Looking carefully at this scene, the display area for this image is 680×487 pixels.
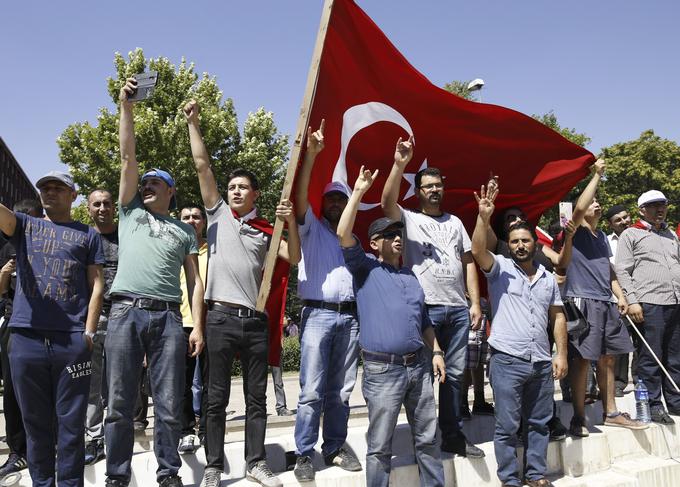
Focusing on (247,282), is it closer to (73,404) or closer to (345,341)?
(345,341)

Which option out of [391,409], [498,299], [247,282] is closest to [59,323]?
[247,282]

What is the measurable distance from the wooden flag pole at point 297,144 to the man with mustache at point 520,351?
1.53m

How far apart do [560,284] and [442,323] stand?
6.03ft

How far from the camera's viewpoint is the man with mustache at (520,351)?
449 centimetres

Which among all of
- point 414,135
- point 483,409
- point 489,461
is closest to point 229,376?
point 489,461

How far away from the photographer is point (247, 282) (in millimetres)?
4203

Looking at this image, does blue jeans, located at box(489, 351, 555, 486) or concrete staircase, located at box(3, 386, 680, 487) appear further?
blue jeans, located at box(489, 351, 555, 486)

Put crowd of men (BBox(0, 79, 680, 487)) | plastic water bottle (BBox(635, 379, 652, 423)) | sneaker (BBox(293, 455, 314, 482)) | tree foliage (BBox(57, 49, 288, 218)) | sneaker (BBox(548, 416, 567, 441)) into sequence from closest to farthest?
crowd of men (BBox(0, 79, 680, 487)) → sneaker (BBox(293, 455, 314, 482)) → sneaker (BBox(548, 416, 567, 441)) → plastic water bottle (BBox(635, 379, 652, 423)) → tree foliage (BBox(57, 49, 288, 218))

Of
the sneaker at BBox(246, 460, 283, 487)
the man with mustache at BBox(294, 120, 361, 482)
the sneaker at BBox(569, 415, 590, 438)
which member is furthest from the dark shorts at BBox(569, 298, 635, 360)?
the sneaker at BBox(246, 460, 283, 487)

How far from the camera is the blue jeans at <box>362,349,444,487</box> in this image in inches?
154

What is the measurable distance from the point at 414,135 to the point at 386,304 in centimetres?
213

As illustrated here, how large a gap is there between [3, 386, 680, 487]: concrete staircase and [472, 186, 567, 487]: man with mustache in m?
0.33

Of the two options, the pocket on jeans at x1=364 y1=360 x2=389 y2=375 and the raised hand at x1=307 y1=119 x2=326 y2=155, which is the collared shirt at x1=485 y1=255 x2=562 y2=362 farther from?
the raised hand at x1=307 y1=119 x2=326 y2=155

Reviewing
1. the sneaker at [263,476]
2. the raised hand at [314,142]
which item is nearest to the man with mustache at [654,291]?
the raised hand at [314,142]
